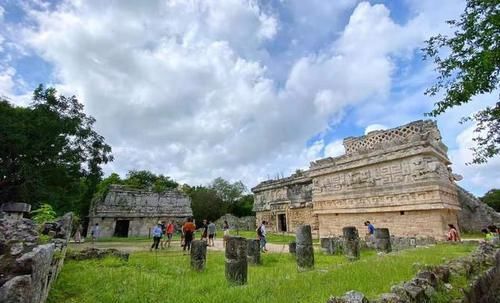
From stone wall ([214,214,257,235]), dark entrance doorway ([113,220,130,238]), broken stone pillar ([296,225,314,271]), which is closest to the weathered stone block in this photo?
broken stone pillar ([296,225,314,271])

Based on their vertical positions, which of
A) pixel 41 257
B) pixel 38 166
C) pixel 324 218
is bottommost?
pixel 41 257

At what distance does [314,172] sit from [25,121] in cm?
1577

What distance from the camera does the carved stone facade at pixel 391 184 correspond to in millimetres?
12789

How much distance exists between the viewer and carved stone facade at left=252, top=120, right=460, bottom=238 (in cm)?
1279

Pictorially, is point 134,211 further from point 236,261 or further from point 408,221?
point 236,261

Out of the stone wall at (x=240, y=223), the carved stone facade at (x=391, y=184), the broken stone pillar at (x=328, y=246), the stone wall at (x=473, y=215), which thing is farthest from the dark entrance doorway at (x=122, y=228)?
the stone wall at (x=473, y=215)

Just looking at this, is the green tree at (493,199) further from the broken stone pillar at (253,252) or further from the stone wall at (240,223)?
the broken stone pillar at (253,252)

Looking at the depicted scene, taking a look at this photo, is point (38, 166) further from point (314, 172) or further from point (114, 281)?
point (314, 172)

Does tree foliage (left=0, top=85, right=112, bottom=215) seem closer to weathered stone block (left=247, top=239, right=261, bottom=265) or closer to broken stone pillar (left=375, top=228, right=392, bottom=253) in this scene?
weathered stone block (left=247, top=239, right=261, bottom=265)

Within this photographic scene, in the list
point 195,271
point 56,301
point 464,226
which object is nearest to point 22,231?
point 56,301

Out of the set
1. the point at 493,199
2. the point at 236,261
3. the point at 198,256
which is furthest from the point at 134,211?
the point at 493,199

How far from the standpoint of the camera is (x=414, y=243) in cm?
1192

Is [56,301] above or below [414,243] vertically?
below

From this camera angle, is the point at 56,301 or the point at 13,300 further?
the point at 56,301
